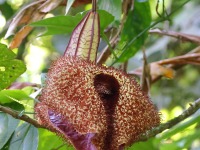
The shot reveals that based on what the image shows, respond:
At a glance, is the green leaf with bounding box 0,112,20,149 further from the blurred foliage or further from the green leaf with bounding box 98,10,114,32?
the green leaf with bounding box 98,10,114,32

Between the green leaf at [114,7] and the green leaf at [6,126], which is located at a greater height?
the green leaf at [114,7]

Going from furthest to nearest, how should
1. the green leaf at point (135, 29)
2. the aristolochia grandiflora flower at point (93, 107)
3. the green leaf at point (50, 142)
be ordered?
the green leaf at point (135, 29) → the green leaf at point (50, 142) → the aristolochia grandiflora flower at point (93, 107)

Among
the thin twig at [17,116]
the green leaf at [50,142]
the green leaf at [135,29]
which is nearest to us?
the thin twig at [17,116]

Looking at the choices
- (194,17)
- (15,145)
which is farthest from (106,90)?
(194,17)

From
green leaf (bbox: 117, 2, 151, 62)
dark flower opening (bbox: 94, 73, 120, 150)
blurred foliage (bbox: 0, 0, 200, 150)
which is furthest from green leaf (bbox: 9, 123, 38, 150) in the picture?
green leaf (bbox: 117, 2, 151, 62)

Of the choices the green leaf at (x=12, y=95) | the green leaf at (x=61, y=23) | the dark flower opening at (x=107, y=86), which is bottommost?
the green leaf at (x=12, y=95)

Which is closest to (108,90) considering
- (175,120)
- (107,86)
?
(107,86)

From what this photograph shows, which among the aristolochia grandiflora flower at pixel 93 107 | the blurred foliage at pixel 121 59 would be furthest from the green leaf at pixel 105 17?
the aristolochia grandiflora flower at pixel 93 107

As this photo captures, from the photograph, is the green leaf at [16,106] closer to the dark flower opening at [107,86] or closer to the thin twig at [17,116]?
the thin twig at [17,116]
